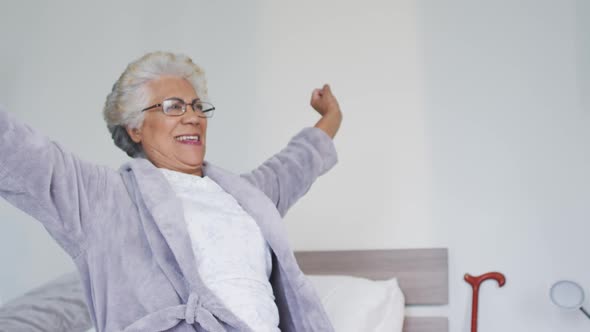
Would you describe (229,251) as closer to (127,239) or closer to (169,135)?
(127,239)

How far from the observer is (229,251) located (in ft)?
4.54

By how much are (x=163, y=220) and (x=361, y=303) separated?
0.93 meters

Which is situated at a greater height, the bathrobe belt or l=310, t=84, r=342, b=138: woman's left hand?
l=310, t=84, r=342, b=138: woman's left hand

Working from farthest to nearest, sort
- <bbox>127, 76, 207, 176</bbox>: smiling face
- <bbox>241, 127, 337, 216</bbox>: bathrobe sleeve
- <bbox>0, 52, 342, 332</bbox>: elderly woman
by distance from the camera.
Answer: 1. <bbox>241, 127, 337, 216</bbox>: bathrobe sleeve
2. <bbox>127, 76, 207, 176</bbox>: smiling face
3. <bbox>0, 52, 342, 332</bbox>: elderly woman

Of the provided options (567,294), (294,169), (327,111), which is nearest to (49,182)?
(294,169)

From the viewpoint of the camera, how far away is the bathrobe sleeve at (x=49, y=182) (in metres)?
1.10

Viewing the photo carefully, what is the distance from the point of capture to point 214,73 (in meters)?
2.73

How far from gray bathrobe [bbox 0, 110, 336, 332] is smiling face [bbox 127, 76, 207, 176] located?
3.4 inches

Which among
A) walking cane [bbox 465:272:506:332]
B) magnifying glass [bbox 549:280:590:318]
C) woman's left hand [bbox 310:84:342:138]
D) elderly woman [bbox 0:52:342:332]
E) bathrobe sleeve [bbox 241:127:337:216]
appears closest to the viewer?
elderly woman [bbox 0:52:342:332]

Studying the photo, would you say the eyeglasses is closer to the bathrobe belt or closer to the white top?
the white top

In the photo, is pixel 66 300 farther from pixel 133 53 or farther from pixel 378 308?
pixel 133 53

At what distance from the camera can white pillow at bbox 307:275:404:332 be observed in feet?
6.46

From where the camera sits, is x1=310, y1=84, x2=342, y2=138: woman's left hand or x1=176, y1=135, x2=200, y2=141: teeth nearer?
x1=176, y1=135, x2=200, y2=141: teeth

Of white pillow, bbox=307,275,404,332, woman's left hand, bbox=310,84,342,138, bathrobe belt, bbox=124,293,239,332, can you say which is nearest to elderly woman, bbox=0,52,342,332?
bathrobe belt, bbox=124,293,239,332
